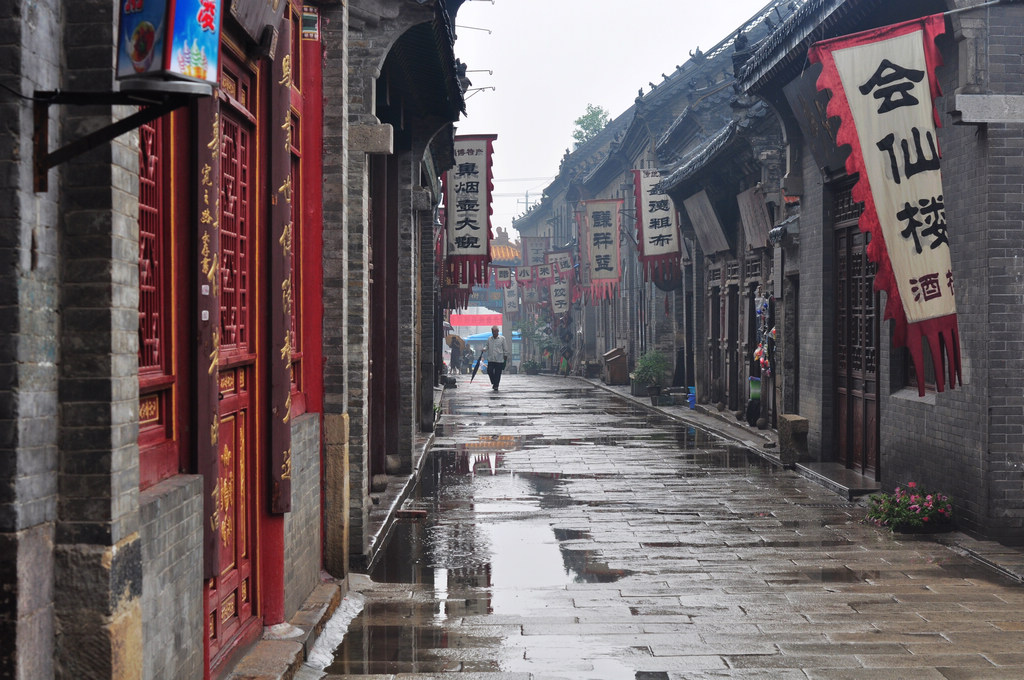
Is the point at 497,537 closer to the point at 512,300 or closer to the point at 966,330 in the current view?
the point at 966,330

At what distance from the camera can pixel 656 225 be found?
25.7m

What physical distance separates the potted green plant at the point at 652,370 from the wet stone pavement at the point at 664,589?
13585mm

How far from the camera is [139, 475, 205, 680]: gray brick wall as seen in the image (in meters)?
3.89

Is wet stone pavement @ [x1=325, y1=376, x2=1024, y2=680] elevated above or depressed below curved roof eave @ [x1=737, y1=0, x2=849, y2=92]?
below

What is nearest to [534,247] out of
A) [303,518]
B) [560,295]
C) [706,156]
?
[560,295]

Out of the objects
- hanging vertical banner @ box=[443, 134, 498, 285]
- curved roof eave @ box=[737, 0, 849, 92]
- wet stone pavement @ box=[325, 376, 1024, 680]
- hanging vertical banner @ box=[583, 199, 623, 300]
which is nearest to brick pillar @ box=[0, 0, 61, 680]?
wet stone pavement @ box=[325, 376, 1024, 680]

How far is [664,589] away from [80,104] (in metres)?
5.67

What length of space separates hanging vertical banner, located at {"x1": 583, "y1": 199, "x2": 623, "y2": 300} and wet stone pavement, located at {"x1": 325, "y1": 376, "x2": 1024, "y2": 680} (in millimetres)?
18004

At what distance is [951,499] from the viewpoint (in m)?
9.84

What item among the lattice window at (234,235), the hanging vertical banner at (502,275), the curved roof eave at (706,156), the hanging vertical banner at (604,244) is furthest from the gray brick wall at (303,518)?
the hanging vertical banner at (502,275)

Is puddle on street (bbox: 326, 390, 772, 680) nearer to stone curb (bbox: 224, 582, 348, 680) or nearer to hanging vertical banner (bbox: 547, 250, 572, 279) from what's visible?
stone curb (bbox: 224, 582, 348, 680)

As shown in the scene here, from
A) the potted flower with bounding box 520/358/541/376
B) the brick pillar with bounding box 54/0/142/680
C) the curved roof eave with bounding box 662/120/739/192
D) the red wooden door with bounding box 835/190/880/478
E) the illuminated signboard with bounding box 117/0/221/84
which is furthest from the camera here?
the potted flower with bounding box 520/358/541/376

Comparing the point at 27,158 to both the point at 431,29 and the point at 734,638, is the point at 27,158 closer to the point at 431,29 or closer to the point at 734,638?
the point at 734,638

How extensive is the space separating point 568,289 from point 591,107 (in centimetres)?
1921
